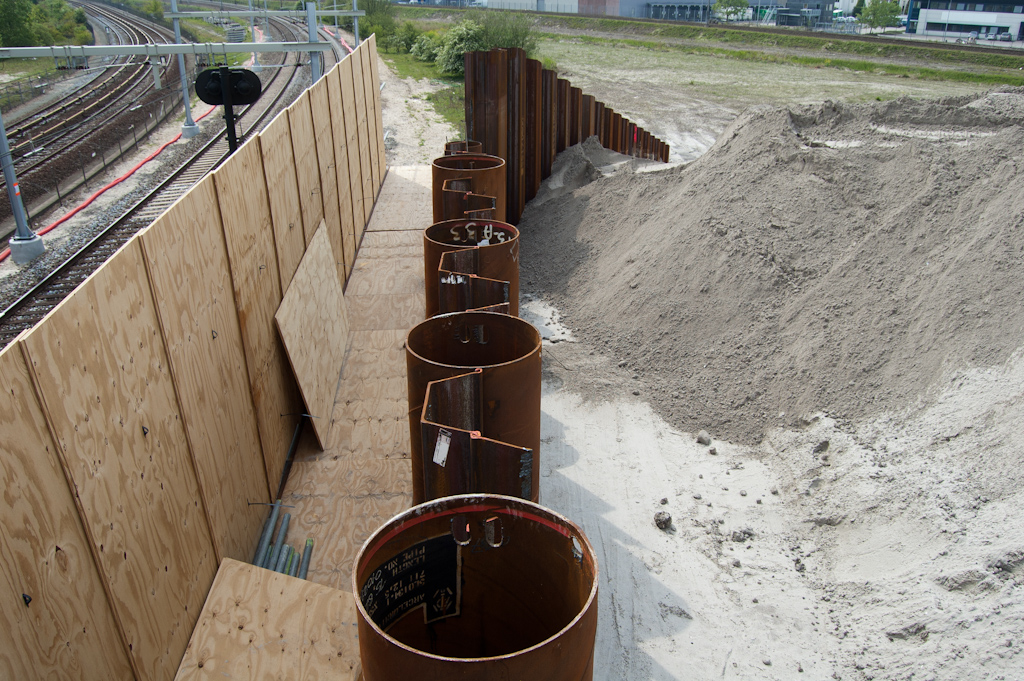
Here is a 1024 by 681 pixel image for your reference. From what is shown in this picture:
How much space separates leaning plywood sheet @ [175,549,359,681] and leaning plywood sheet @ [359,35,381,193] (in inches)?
424

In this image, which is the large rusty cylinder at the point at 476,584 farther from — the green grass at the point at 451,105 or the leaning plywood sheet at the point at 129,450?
the green grass at the point at 451,105

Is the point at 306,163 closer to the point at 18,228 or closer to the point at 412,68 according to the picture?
the point at 18,228

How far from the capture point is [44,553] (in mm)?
3264

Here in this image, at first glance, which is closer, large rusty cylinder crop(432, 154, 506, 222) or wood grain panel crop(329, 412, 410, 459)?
wood grain panel crop(329, 412, 410, 459)

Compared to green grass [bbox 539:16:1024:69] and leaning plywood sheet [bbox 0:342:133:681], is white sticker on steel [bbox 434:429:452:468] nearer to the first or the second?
leaning plywood sheet [bbox 0:342:133:681]

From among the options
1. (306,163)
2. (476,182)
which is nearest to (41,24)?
(476,182)

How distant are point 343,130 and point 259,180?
226 inches

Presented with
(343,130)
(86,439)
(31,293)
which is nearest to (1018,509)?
(86,439)

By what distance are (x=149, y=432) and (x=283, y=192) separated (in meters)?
3.74

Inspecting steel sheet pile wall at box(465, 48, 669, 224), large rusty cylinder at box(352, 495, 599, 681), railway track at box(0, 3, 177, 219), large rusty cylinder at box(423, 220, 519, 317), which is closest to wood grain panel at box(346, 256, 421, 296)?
large rusty cylinder at box(423, 220, 519, 317)

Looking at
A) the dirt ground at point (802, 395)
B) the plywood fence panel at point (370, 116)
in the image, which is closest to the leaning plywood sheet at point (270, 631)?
the dirt ground at point (802, 395)

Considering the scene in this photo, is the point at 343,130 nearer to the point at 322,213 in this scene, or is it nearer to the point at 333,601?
the point at 322,213

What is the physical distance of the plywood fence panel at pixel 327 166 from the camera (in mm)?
9547

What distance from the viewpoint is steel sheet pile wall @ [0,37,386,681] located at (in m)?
3.20
